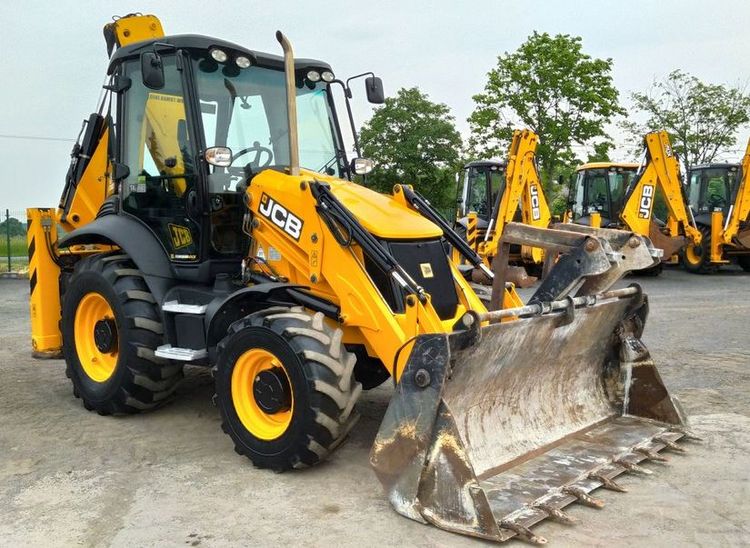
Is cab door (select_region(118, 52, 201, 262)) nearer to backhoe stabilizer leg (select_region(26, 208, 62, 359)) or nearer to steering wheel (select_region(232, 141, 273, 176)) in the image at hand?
steering wheel (select_region(232, 141, 273, 176))

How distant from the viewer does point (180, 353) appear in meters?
5.43

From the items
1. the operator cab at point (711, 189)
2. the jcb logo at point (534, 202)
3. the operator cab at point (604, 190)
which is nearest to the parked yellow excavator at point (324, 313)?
the jcb logo at point (534, 202)

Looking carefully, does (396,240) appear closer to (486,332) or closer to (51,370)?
(486,332)

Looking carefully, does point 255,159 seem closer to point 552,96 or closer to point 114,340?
point 114,340

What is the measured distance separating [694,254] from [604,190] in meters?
2.66

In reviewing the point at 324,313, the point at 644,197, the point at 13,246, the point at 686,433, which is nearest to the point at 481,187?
the point at 644,197

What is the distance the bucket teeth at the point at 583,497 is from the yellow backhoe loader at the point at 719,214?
14833 mm

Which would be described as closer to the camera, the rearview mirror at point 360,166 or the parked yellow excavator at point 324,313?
the parked yellow excavator at point 324,313

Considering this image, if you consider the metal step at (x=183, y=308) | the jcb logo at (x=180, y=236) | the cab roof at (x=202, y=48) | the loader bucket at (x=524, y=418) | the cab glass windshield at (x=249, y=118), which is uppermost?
the cab roof at (x=202, y=48)

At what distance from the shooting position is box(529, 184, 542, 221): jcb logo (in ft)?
48.4

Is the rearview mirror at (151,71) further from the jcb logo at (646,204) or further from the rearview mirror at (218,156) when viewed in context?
the jcb logo at (646,204)

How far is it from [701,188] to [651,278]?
3.24 meters

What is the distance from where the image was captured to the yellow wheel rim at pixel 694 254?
18.1m

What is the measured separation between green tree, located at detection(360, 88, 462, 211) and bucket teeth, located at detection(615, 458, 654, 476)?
25.8 metres
